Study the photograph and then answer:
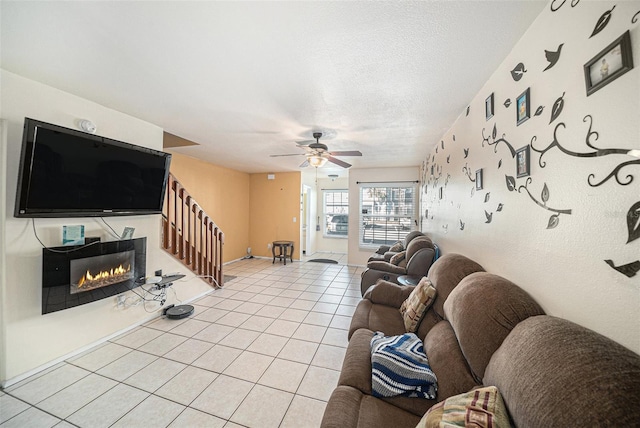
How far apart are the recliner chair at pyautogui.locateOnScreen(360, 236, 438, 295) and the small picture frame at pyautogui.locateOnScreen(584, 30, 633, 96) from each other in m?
2.32

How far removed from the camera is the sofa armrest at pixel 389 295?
246 centimetres

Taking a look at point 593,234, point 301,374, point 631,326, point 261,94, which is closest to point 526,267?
point 593,234

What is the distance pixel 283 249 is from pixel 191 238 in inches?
106

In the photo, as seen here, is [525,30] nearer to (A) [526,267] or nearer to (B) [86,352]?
(A) [526,267]

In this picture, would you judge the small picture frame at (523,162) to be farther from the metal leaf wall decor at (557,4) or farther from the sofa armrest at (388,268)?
the sofa armrest at (388,268)

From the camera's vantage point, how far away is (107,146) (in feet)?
7.56

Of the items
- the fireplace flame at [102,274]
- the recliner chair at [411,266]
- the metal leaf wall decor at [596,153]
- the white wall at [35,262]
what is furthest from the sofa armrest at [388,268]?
the white wall at [35,262]

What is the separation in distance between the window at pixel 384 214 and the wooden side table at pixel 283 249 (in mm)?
1927

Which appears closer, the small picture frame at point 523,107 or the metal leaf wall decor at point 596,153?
the metal leaf wall decor at point 596,153

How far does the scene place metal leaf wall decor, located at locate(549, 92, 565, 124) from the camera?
3.48ft

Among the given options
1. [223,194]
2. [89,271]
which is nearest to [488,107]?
[89,271]


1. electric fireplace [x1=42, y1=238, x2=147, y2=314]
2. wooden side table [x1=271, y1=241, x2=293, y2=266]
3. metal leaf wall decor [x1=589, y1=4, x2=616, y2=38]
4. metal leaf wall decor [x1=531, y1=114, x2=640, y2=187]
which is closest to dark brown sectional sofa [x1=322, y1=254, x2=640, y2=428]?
metal leaf wall decor [x1=531, y1=114, x2=640, y2=187]

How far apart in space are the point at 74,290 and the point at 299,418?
7.78 feet

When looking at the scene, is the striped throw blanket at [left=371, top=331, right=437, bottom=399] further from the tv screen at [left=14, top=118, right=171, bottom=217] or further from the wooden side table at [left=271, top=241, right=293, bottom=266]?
the wooden side table at [left=271, top=241, right=293, bottom=266]
